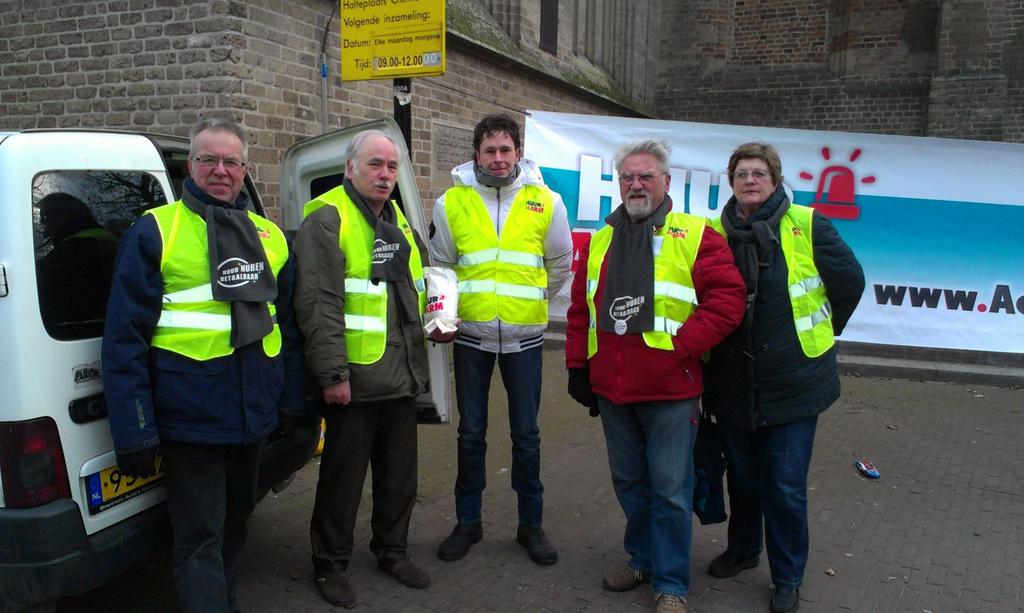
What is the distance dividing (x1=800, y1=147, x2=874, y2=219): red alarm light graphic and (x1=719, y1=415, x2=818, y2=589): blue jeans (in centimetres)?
463

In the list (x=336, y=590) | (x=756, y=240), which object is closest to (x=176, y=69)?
(x=336, y=590)

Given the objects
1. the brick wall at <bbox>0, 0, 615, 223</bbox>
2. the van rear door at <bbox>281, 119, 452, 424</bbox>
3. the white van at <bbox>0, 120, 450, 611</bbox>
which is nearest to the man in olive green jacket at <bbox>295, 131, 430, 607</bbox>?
the van rear door at <bbox>281, 119, 452, 424</bbox>

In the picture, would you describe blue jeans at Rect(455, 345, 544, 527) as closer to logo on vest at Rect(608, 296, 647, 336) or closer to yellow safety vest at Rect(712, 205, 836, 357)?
logo on vest at Rect(608, 296, 647, 336)

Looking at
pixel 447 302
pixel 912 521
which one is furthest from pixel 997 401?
pixel 447 302

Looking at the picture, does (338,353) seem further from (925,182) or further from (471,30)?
(471,30)

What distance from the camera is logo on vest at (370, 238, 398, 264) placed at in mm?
3135

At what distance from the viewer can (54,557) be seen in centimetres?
233

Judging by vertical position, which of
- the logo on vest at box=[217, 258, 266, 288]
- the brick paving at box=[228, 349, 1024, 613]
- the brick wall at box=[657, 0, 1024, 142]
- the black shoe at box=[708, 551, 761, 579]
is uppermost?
the brick wall at box=[657, 0, 1024, 142]

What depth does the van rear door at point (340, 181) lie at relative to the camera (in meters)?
3.43

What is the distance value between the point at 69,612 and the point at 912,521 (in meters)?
4.24

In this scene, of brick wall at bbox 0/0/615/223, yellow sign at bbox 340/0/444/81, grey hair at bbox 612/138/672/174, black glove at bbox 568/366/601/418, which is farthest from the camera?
brick wall at bbox 0/0/615/223

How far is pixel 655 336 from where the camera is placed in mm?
3039

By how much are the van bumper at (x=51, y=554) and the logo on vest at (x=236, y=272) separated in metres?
0.82

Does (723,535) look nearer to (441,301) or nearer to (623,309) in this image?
(623,309)
